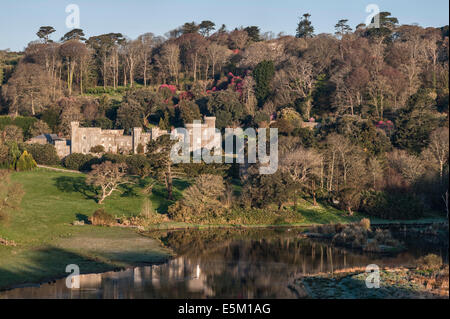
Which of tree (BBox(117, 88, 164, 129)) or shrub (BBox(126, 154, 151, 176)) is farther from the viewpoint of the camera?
tree (BBox(117, 88, 164, 129))

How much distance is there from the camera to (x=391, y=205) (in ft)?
170

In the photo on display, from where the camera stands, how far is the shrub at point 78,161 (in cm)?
6469

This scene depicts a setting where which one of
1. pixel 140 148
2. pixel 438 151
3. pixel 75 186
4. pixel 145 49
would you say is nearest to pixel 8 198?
pixel 75 186

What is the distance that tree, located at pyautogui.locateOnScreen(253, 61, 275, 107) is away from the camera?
8856 cm

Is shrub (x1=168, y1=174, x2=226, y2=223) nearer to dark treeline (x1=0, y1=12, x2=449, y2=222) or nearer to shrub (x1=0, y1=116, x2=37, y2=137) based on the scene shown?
dark treeline (x1=0, y1=12, x2=449, y2=222)

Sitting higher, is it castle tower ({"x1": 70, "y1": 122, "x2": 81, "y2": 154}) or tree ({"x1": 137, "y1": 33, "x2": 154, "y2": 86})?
tree ({"x1": 137, "y1": 33, "x2": 154, "y2": 86})

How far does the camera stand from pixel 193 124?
73625 millimetres

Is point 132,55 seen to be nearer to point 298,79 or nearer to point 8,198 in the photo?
point 298,79

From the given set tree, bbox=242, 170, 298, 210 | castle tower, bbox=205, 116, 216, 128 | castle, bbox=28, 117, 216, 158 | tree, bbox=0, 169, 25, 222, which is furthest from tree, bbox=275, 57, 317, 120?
tree, bbox=0, 169, 25, 222

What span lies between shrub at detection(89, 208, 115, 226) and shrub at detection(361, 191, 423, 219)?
23.3 meters

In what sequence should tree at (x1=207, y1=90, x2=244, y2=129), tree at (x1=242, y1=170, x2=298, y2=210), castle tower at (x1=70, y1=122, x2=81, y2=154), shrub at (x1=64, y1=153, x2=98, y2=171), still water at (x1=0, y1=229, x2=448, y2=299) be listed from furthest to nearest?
tree at (x1=207, y1=90, x2=244, y2=129)
castle tower at (x1=70, y1=122, x2=81, y2=154)
shrub at (x1=64, y1=153, x2=98, y2=171)
tree at (x1=242, y1=170, x2=298, y2=210)
still water at (x1=0, y1=229, x2=448, y2=299)

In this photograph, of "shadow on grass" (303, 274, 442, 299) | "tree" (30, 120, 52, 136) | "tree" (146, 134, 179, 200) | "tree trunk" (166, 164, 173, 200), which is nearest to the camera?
"shadow on grass" (303, 274, 442, 299)

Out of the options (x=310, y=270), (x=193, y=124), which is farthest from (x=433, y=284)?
(x=193, y=124)

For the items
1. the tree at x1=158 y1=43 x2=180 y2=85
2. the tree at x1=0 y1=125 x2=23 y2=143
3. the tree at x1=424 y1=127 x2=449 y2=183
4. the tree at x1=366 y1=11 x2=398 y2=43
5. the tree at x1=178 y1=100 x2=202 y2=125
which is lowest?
the tree at x1=424 y1=127 x2=449 y2=183
